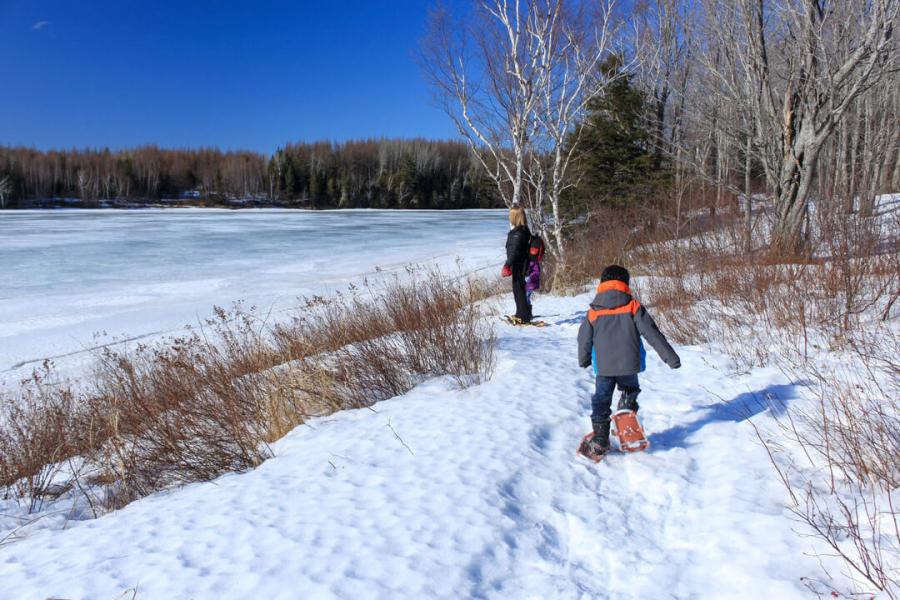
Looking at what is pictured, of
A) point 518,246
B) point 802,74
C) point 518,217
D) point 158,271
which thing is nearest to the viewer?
point 518,246

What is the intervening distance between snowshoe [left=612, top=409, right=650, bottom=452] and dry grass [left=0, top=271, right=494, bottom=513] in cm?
166

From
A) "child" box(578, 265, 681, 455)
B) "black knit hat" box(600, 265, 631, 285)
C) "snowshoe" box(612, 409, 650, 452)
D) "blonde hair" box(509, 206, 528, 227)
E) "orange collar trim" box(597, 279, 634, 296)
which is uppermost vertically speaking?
"blonde hair" box(509, 206, 528, 227)

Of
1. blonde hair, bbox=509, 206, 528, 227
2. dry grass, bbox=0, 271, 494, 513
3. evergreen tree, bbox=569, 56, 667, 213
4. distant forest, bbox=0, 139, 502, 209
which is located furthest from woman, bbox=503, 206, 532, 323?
distant forest, bbox=0, 139, 502, 209

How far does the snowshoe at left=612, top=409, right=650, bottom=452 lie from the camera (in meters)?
3.33

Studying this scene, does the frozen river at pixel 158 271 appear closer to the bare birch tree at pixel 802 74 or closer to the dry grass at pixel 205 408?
the dry grass at pixel 205 408

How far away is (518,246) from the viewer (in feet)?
21.9

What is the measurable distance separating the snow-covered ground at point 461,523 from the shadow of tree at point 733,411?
0.06ft

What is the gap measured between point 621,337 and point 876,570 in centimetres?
168

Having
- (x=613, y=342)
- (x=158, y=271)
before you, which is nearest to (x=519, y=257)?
(x=613, y=342)

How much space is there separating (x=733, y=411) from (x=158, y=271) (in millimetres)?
15745

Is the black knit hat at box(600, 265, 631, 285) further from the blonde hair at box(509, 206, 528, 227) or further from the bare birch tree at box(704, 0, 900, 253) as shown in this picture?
the bare birch tree at box(704, 0, 900, 253)

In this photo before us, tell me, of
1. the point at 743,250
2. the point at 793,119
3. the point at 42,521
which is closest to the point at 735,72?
the point at 793,119

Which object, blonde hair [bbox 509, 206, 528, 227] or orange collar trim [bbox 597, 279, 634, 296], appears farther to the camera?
blonde hair [bbox 509, 206, 528, 227]

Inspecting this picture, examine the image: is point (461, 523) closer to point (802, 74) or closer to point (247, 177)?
point (802, 74)
